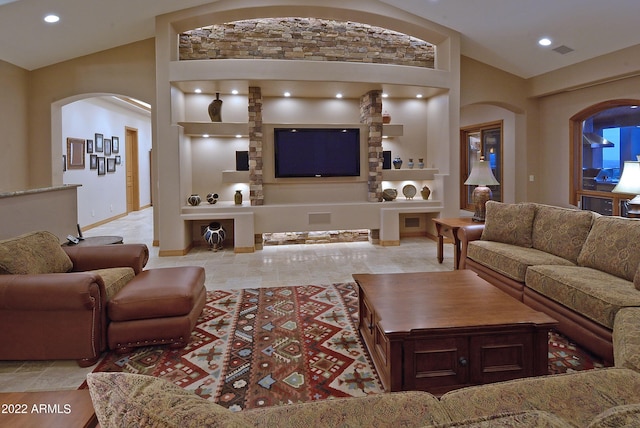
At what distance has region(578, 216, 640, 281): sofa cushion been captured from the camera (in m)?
2.89

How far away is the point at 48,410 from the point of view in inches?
55.8

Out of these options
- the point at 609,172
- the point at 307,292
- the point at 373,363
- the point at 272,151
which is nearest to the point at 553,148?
the point at 609,172

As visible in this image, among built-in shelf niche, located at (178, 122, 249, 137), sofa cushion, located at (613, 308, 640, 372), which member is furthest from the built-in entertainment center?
sofa cushion, located at (613, 308, 640, 372)

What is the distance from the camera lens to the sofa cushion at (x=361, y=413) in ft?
3.94

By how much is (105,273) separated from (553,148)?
7.30m

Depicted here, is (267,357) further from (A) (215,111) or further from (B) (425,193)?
(B) (425,193)

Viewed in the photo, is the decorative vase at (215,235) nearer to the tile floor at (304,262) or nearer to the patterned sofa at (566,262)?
the tile floor at (304,262)

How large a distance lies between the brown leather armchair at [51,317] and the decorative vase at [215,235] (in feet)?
12.1

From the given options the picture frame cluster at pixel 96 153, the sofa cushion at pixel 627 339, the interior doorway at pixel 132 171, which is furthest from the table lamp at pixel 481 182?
the interior doorway at pixel 132 171

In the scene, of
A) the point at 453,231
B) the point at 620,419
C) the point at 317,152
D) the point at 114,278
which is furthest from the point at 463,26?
the point at 620,419

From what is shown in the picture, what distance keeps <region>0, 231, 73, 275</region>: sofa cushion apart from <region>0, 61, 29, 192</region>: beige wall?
352 cm

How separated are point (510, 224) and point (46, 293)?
4.08 m

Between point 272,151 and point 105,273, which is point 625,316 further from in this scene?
point 272,151

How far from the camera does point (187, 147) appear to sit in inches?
255
